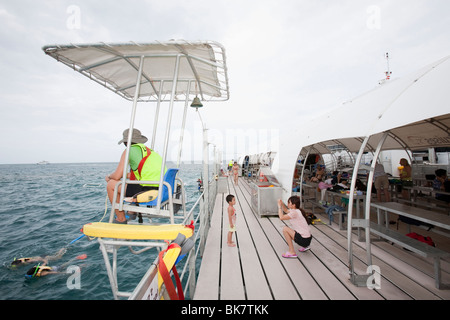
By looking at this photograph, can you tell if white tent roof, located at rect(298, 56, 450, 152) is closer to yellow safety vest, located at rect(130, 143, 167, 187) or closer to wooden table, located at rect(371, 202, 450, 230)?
wooden table, located at rect(371, 202, 450, 230)

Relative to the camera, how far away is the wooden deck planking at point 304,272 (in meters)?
2.97

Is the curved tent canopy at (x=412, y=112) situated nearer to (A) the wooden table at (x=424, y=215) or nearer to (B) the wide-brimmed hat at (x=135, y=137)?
(A) the wooden table at (x=424, y=215)

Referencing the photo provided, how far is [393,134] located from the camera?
6871 millimetres

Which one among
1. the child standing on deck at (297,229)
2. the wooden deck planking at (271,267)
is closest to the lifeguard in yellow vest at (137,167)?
the wooden deck planking at (271,267)

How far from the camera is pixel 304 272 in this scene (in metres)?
3.53

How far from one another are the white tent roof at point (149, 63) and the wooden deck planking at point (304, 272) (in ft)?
10.9

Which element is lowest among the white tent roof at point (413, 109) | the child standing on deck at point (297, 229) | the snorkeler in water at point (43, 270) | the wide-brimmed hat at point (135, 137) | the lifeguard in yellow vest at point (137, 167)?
the snorkeler in water at point (43, 270)

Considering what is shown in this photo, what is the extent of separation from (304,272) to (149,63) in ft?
14.6

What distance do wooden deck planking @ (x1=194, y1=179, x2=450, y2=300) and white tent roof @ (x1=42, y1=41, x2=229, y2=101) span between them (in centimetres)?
331

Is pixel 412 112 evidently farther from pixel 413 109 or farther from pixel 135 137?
pixel 135 137

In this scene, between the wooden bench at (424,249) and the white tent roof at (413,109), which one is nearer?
the white tent roof at (413,109)

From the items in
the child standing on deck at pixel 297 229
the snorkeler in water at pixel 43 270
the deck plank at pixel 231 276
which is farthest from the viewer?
the snorkeler in water at pixel 43 270
